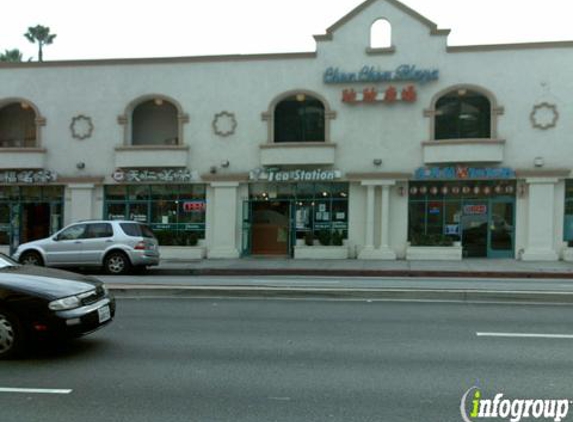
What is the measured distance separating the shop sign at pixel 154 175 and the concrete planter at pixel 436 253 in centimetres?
861

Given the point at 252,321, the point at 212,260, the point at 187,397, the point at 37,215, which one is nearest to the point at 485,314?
the point at 252,321

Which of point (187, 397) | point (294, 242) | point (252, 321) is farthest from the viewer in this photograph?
point (294, 242)

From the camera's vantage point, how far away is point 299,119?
21781mm

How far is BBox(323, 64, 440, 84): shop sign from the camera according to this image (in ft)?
67.5

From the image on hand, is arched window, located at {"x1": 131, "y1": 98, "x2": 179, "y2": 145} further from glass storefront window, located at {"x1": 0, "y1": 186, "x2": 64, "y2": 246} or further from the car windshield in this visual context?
the car windshield

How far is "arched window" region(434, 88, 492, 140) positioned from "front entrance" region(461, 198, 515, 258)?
2517 millimetres

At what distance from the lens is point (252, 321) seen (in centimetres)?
859

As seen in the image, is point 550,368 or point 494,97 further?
point 494,97

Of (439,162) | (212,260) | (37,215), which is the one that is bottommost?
(212,260)

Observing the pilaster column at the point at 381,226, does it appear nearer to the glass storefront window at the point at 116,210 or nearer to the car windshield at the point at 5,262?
the glass storefront window at the point at 116,210

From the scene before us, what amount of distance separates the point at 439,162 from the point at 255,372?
52.2 feet

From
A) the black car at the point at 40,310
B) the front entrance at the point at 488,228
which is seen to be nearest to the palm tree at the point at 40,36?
the front entrance at the point at 488,228

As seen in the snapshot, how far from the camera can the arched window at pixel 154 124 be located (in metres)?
22.9

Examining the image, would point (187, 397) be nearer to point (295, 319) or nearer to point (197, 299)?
point (295, 319)
